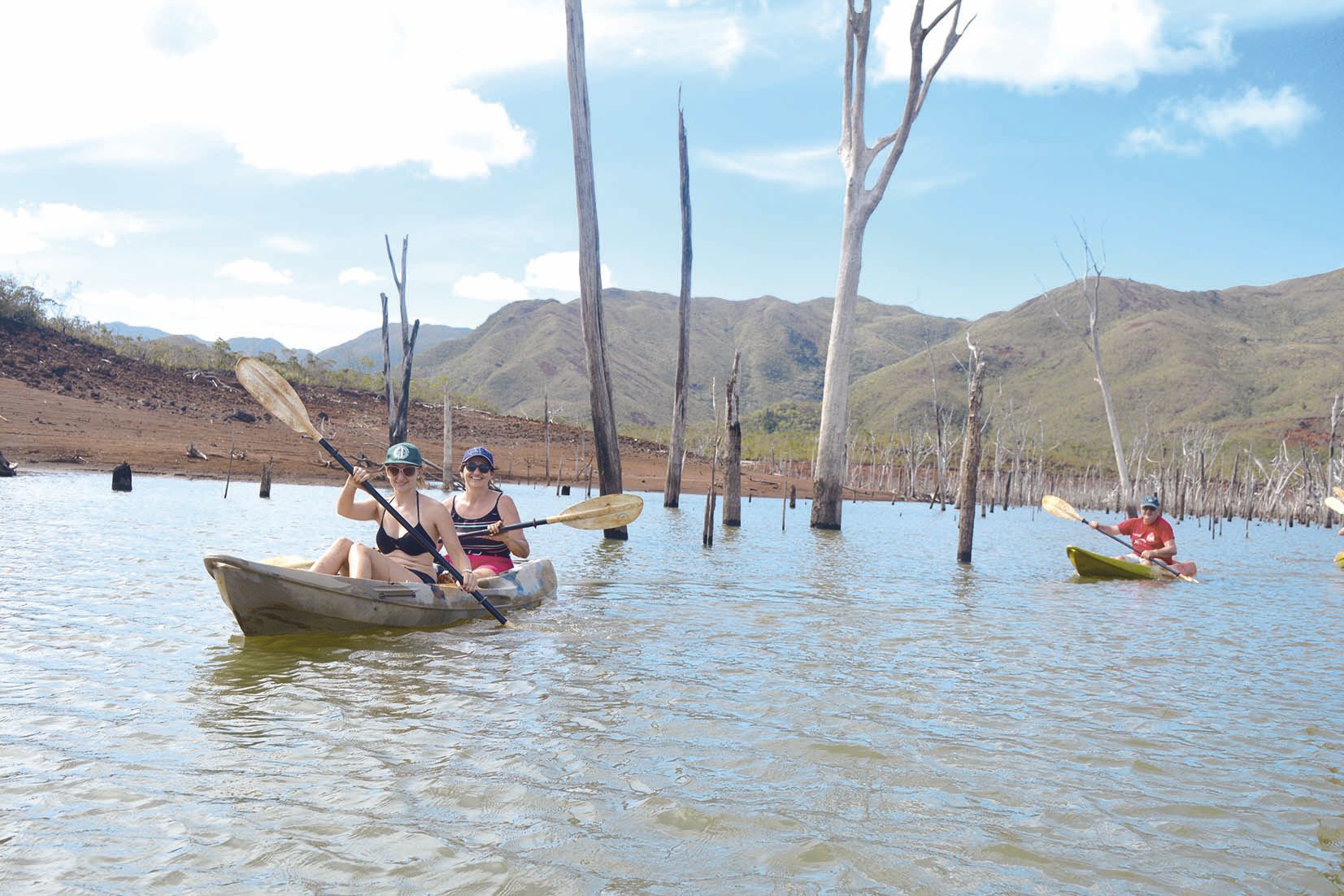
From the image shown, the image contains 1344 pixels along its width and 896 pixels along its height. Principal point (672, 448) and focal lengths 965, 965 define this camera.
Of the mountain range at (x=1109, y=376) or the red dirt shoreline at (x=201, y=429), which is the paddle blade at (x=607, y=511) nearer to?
the red dirt shoreline at (x=201, y=429)

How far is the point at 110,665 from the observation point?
681 cm

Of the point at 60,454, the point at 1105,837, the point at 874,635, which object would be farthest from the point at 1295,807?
the point at 60,454

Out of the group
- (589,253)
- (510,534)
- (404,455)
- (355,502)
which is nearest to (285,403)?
(355,502)

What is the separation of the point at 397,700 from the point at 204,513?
16.4 meters

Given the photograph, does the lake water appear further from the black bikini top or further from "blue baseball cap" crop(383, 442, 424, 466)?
"blue baseball cap" crop(383, 442, 424, 466)

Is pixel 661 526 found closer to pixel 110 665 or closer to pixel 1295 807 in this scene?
pixel 110 665

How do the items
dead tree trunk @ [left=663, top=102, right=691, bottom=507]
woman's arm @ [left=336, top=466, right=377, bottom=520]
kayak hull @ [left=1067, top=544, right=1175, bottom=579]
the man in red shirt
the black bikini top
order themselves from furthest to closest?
dead tree trunk @ [left=663, top=102, right=691, bottom=507], the man in red shirt, kayak hull @ [left=1067, top=544, right=1175, bottom=579], the black bikini top, woman's arm @ [left=336, top=466, right=377, bottom=520]

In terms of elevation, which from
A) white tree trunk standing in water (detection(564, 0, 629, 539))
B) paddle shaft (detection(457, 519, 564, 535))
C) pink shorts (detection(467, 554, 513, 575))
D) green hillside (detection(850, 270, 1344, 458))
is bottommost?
pink shorts (detection(467, 554, 513, 575))

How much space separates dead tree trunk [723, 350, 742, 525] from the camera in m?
21.7

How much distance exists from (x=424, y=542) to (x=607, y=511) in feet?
12.1

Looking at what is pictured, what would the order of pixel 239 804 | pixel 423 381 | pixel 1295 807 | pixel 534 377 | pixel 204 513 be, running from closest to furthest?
pixel 239 804
pixel 1295 807
pixel 204 513
pixel 423 381
pixel 534 377

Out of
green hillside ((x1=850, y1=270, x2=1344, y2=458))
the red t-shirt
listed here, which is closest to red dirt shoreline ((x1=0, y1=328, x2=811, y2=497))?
the red t-shirt

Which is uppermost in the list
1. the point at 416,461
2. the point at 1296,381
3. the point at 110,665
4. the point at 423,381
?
the point at 1296,381

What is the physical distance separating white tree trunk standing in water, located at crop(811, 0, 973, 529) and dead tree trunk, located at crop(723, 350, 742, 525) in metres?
1.94
